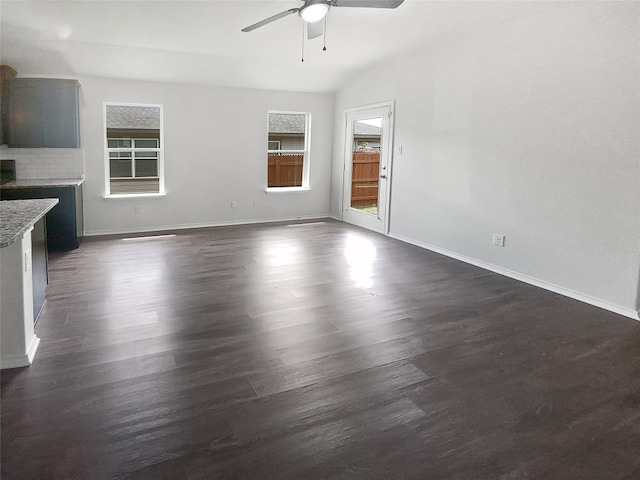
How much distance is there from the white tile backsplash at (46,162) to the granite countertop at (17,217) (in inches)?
125

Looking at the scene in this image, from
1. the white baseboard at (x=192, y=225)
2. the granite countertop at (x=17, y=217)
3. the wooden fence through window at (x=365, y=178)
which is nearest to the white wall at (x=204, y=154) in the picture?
the white baseboard at (x=192, y=225)

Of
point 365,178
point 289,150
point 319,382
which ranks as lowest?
point 319,382

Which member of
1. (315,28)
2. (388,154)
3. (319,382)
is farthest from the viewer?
(388,154)

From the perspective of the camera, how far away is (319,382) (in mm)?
2619

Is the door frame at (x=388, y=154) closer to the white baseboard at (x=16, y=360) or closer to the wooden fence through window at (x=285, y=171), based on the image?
the wooden fence through window at (x=285, y=171)

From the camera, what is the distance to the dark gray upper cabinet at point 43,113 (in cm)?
568

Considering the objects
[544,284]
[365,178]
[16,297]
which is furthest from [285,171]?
[16,297]

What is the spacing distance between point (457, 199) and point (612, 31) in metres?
2.34

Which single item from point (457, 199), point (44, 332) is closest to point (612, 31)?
point (457, 199)

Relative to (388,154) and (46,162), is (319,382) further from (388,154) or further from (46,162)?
(46,162)

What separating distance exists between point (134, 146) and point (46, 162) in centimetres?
665

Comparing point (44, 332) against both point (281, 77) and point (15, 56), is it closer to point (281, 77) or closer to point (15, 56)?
point (15, 56)

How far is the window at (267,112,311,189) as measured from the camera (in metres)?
8.21

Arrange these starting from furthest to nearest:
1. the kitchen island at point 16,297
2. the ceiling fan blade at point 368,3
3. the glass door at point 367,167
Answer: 1. the glass door at point 367,167
2. the ceiling fan blade at point 368,3
3. the kitchen island at point 16,297
